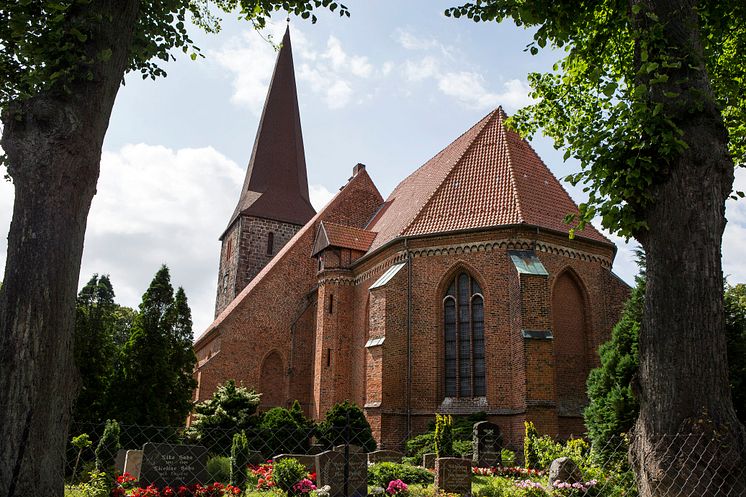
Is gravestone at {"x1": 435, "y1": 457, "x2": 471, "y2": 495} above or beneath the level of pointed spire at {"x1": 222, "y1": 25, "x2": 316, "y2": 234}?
beneath

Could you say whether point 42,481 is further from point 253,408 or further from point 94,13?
point 253,408

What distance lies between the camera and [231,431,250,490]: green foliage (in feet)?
37.1

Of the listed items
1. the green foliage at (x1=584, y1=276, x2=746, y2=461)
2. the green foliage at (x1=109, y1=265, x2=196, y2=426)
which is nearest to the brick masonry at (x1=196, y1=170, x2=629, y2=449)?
the green foliage at (x1=109, y1=265, x2=196, y2=426)

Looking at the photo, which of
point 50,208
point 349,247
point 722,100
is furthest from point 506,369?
point 50,208

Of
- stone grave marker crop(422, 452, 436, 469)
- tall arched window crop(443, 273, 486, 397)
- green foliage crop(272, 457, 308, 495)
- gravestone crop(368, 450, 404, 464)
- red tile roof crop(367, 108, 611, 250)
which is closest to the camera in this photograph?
green foliage crop(272, 457, 308, 495)

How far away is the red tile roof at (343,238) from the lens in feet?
74.1

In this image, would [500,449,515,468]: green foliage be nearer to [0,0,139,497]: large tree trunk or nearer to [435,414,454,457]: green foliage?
[435,414,454,457]: green foliage

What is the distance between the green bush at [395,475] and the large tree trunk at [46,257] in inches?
322

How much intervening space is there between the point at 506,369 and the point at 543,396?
1404 millimetres

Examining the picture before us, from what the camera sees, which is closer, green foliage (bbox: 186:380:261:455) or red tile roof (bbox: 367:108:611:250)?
green foliage (bbox: 186:380:261:455)

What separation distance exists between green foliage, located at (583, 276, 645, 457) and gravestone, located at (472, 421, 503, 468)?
3.85m

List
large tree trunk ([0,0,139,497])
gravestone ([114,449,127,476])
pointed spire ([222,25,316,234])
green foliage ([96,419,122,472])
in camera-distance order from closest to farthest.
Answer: large tree trunk ([0,0,139,497])
gravestone ([114,449,127,476])
green foliage ([96,419,122,472])
pointed spire ([222,25,316,234])

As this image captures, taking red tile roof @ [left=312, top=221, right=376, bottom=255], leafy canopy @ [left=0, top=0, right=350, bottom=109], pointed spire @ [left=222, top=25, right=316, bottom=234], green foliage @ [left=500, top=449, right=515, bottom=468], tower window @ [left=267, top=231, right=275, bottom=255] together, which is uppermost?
pointed spire @ [left=222, top=25, right=316, bottom=234]

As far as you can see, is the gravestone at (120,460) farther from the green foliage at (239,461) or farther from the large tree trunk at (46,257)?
the large tree trunk at (46,257)
